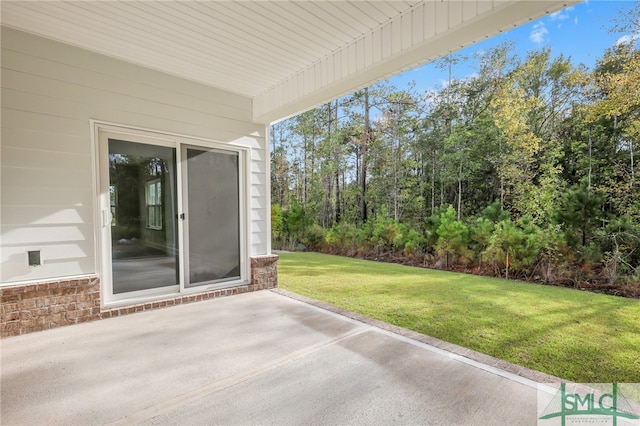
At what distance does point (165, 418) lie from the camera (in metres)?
1.62

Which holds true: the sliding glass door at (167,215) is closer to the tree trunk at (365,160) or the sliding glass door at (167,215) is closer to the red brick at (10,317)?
the red brick at (10,317)

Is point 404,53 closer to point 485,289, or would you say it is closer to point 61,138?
point 61,138

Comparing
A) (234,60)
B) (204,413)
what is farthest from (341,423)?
(234,60)

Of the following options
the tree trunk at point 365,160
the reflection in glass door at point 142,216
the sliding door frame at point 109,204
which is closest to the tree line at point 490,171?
the tree trunk at point 365,160

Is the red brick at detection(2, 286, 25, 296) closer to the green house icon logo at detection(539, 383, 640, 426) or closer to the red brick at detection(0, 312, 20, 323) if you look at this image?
the red brick at detection(0, 312, 20, 323)

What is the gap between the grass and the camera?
2.31m

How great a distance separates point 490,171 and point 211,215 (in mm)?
8497

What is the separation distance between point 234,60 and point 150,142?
1.44 m

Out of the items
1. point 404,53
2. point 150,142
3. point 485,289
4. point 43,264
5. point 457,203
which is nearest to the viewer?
point 404,53

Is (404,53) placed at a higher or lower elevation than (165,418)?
higher

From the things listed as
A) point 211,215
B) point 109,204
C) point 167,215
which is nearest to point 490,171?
point 211,215

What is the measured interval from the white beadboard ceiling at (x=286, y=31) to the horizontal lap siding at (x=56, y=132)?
211 millimetres

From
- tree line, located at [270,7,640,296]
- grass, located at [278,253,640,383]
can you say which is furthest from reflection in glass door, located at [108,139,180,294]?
tree line, located at [270,7,640,296]

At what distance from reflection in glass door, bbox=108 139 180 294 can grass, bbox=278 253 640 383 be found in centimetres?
194
